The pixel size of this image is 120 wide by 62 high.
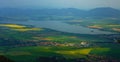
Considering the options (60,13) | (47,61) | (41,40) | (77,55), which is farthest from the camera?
(60,13)

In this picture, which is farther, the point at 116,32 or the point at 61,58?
the point at 116,32

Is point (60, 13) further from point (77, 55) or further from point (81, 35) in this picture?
point (77, 55)

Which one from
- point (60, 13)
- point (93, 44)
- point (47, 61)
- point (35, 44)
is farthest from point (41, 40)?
point (60, 13)

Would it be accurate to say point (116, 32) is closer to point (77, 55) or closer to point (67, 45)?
point (67, 45)

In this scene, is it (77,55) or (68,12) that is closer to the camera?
(77,55)

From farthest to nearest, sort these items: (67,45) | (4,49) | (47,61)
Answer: (67,45) < (4,49) < (47,61)

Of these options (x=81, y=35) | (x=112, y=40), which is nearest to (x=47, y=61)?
(x=112, y=40)
